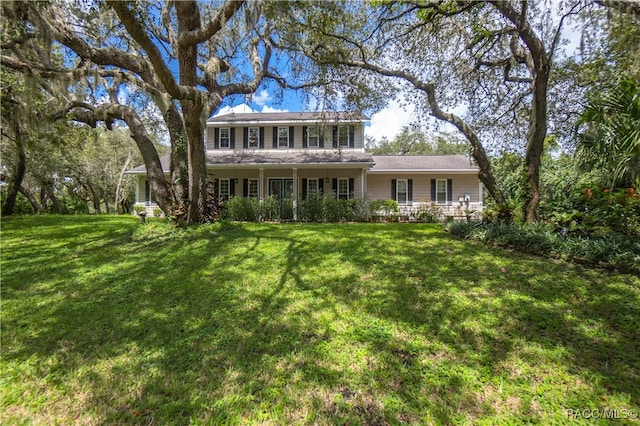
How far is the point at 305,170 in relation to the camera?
1595 centimetres

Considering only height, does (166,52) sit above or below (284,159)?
above

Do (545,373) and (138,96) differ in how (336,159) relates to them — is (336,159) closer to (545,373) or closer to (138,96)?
(138,96)

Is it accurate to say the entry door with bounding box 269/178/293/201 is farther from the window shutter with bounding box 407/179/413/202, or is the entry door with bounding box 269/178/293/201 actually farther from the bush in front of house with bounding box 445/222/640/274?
the bush in front of house with bounding box 445/222/640/274

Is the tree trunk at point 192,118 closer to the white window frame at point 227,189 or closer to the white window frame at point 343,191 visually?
the white window frame at point 227,189

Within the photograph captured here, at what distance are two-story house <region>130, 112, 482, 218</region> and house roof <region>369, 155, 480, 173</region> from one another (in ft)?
0.18

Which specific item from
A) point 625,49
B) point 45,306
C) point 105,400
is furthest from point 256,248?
point 625,49

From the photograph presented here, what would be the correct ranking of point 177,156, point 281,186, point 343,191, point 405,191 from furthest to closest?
point 405,191
point 281,186
point 343,191
point 177,156

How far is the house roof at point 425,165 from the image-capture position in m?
16.5

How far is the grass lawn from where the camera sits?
239cm

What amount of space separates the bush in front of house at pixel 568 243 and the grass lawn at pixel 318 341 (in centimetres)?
37

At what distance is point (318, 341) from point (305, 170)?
1333 cm

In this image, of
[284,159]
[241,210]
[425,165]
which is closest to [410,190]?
[425,165]

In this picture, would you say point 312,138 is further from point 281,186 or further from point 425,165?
point 425,165

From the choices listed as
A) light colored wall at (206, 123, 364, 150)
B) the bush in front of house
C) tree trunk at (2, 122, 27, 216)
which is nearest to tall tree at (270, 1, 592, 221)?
the bush in front of house
